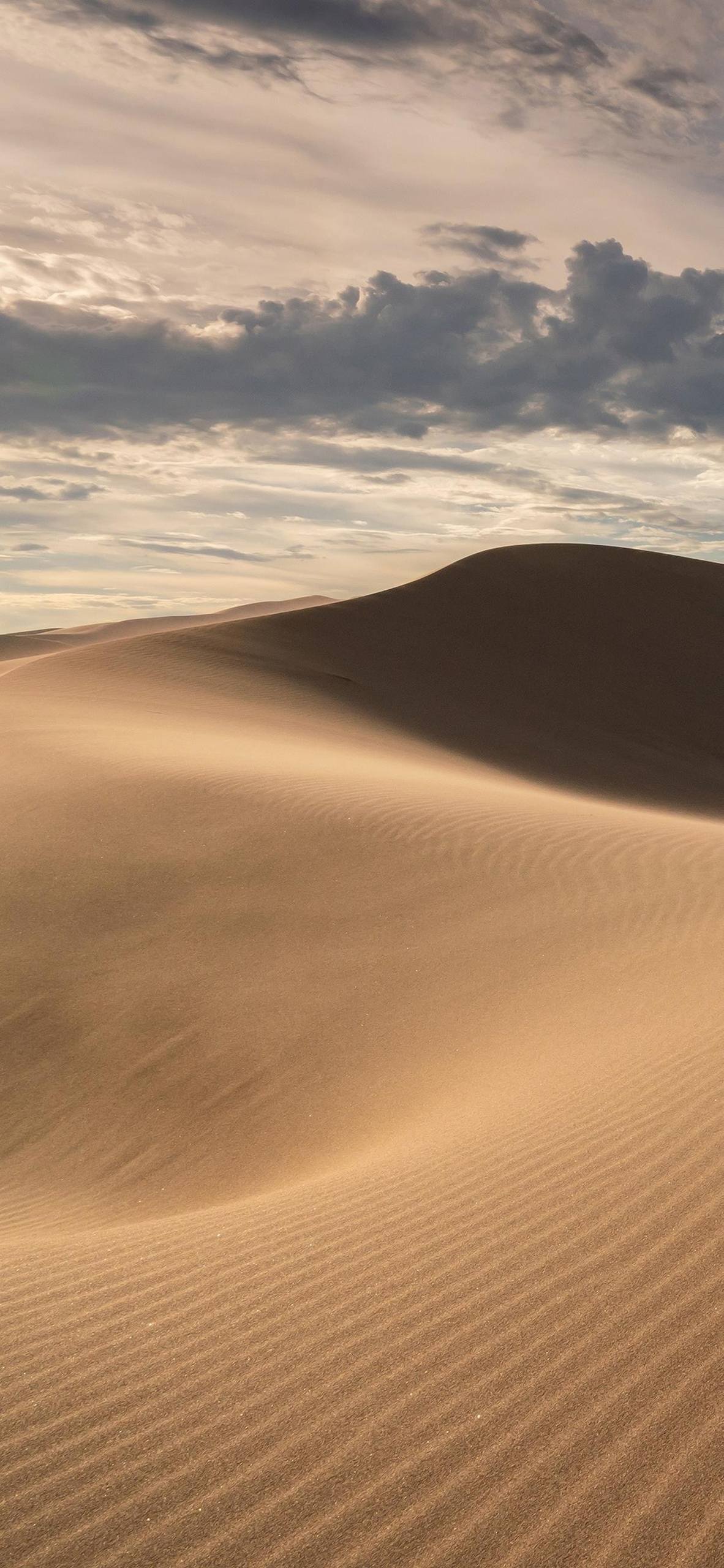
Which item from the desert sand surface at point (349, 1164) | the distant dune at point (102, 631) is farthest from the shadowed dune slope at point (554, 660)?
the distant dune at point (102, 631)

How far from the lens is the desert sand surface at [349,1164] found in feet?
9.55

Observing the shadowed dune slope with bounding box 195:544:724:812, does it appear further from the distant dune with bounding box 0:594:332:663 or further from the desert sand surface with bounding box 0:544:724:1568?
the distant dune with bounding box 0:594:332:663

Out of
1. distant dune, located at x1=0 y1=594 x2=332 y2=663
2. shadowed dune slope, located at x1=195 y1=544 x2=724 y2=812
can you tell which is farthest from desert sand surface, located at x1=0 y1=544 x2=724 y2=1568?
distant dune, located at x1=0 y1=594 x2=332 y2=663

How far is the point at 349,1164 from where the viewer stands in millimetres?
5941

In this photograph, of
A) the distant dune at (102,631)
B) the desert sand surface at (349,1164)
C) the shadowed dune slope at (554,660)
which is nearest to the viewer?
the desert sand surface at (349,1164)

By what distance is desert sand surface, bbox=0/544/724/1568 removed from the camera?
291cm

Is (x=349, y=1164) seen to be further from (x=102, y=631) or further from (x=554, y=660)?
(x=102, y=631)

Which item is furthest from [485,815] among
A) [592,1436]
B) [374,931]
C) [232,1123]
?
[592,1436]

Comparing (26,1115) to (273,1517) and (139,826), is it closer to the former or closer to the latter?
(139,826)

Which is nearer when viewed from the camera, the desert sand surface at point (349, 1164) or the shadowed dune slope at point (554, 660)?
the desert sand surface at point (349, 1164)

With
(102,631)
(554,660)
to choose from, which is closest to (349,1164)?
(554,660)

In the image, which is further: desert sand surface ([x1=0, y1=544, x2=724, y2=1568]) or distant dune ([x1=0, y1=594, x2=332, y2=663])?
distant dune ([x1=0, y1=594, x2=332, y2=663])

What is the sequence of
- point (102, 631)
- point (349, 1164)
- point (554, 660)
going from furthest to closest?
point (102, 631) < point (554, 660) < point (349, 1164)

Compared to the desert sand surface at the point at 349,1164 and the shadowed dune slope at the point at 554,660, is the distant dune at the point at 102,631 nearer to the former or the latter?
the shadowed dune slope at the point at 554,660
